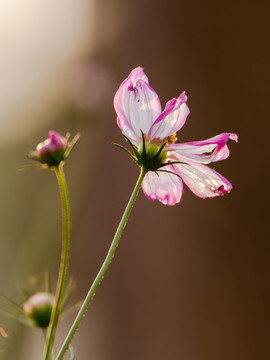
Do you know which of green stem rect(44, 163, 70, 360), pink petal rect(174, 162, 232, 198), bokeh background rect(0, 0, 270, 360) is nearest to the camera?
green stem rect(44, 163, 70, 360)

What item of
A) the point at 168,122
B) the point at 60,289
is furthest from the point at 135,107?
the point at 60,289

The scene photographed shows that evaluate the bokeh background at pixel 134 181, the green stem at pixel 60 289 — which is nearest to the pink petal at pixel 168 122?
the green stem at pixel 60 289

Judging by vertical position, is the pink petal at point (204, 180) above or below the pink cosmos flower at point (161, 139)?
below

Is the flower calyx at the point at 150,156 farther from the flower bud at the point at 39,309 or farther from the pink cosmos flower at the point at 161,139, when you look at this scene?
the flower bud at the point at 39,309

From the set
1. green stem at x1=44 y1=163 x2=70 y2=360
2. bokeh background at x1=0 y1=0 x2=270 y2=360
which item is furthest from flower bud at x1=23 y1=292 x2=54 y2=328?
bokeh background at x1=0 y1=0 x2=270 y2=360

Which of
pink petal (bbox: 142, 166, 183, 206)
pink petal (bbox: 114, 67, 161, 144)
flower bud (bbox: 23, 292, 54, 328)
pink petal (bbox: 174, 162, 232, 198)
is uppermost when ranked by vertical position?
pink petal (bbox: 114, 67, 161, 144)

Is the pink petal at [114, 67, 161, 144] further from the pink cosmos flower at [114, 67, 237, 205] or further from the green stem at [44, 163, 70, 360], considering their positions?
the green stem at [44, 163, 70, 360]
